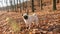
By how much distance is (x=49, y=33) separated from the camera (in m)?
10.3

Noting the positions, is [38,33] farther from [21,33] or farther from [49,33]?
[21,33]

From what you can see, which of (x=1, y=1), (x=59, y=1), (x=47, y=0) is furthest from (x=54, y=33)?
(x=1, y=1)

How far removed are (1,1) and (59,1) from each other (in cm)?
4386

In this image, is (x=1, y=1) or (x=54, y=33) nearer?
(x=54, y=33)

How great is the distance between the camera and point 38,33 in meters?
10.1

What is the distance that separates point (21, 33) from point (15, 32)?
1.19 feet

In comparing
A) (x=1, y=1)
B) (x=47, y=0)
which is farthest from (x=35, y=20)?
(x=1, y=1)

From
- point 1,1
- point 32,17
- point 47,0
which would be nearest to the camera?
point 32,17

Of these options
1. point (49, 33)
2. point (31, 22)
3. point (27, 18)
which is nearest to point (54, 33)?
point (49, 33)

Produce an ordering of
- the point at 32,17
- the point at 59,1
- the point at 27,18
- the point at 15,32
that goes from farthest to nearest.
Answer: the point at 59,1 → the point at 32,17 → the point at 27,18 → the point at 15,32

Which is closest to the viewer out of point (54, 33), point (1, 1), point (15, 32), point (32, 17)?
point (54, 33)

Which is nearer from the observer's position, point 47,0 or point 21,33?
point 21,33

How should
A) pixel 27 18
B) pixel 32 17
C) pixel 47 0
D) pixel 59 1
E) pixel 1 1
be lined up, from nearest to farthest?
pixel 27 18, pixel 32 17, pixel 59 1, pixel 47 0, pixel 1 1

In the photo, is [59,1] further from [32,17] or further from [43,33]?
[43,33]
